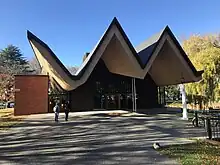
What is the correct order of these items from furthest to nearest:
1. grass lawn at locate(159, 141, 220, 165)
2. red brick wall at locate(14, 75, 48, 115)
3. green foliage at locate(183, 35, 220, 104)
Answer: red brick wall at locate(14, 75, 48, 115) < green foliage at locate(183, 35, 220, 104) < grass lawn at locate(159, 141, 220, 165)

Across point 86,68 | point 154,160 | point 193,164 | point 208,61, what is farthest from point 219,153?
point 208,61

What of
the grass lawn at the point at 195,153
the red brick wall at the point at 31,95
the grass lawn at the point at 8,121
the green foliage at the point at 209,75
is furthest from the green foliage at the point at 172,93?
the grass lawn at the point at 195,153

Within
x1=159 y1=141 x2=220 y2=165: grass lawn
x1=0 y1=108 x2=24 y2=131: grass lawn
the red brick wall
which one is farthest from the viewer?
the red brick wall

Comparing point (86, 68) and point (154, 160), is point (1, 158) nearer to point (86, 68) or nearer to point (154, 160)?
point (154, 160)

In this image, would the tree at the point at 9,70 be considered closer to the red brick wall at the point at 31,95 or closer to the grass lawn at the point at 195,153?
the red brick wall at the point at 31,95

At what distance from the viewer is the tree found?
112 feet

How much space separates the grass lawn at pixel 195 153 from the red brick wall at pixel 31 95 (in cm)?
1902

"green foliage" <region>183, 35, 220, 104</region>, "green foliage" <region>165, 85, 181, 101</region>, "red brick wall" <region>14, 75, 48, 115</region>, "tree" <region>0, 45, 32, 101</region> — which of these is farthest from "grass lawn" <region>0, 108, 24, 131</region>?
"green foliage" <region>165, 85, 181, 101</region>

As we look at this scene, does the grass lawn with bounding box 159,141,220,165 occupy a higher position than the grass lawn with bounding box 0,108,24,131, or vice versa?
the grass lawn with bounding box 159,141,220,165

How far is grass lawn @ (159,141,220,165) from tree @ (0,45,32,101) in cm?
3075

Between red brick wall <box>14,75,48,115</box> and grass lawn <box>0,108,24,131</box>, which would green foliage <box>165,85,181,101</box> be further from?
grass lawn <box>0,108,24,131</box>

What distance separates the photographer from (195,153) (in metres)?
6.57

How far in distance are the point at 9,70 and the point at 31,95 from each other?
20350 mm

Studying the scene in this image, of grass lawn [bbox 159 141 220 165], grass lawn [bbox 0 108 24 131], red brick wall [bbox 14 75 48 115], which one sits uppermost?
red brick wall [bbox 14 75 48 115]
